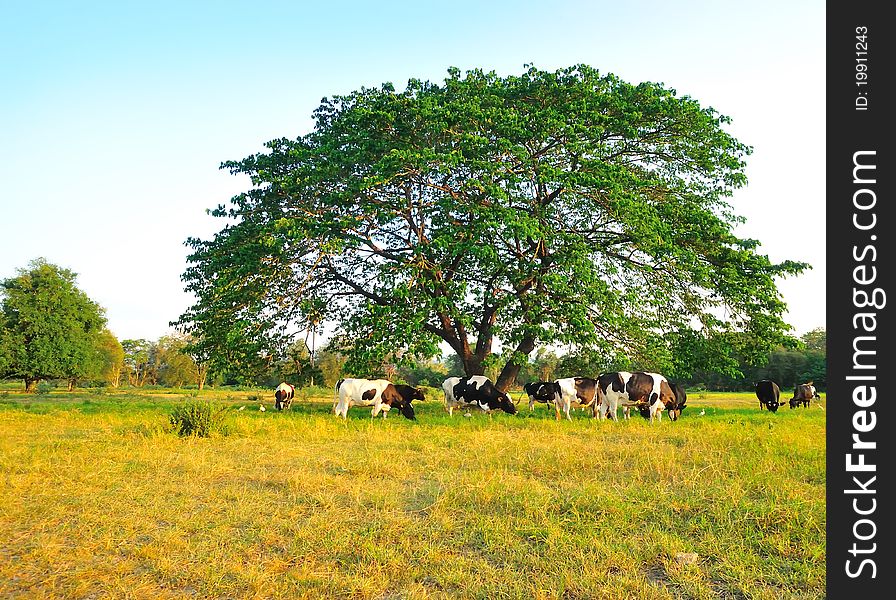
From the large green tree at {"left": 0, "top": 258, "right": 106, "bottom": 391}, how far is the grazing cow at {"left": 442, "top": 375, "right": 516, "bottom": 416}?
3355cm

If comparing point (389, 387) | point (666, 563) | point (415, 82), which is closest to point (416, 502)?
point (666, 563)

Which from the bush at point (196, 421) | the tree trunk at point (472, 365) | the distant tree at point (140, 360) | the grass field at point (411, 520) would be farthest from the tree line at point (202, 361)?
the distant tree at point (140, 360)

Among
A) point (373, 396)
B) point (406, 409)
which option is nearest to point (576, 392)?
point (406, 409)

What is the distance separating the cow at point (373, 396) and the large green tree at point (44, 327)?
31.9 metres

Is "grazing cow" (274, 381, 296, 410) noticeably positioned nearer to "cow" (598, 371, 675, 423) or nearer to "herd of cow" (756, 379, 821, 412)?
"cow" (598, 371, 675, 423)

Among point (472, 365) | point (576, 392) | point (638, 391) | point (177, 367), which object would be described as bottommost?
point (177, 367)

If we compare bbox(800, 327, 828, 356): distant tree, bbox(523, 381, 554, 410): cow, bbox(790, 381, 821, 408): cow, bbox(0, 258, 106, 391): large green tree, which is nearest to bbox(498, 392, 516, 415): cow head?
bbox(523, 381, 554, 410): cow

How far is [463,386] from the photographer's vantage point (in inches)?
794

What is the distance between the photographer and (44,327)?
4141 centimetres

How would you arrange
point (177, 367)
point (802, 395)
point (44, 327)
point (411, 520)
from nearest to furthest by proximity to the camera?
point (411, 520) → point (802, 395) → point (44, 327) → point (177, 367)

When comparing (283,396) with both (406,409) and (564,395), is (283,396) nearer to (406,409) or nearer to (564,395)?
(406,409)

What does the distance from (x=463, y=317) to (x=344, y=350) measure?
162 inches

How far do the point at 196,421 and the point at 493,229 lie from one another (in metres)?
9.39

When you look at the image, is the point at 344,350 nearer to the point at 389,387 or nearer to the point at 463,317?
the point at 389,387
